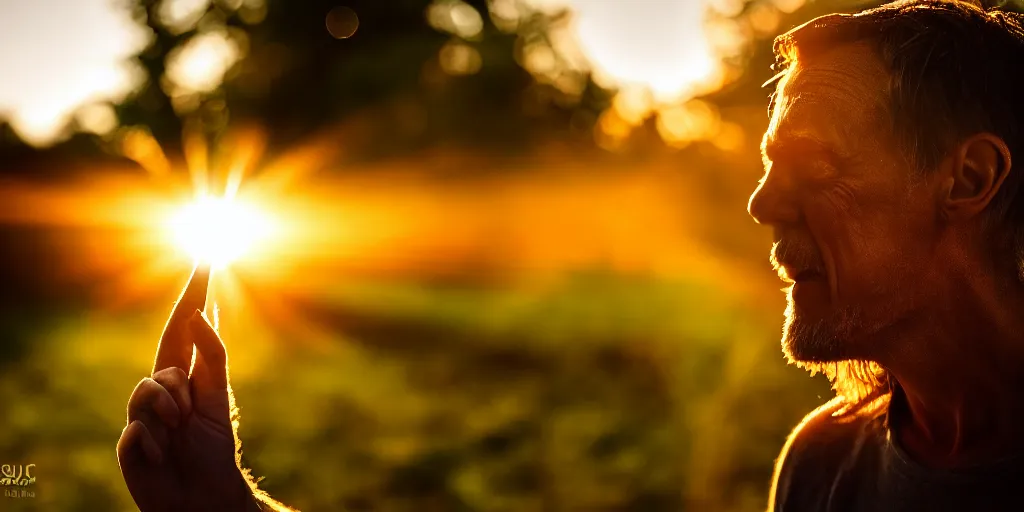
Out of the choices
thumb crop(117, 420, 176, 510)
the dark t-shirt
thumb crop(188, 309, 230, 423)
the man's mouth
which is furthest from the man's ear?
thumb crop(117, 420, 176, 510)

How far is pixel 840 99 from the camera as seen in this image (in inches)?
70.8

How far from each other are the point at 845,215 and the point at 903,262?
0.15 metres

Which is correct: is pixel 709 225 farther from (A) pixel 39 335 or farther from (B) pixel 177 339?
(B) pixel 177 339

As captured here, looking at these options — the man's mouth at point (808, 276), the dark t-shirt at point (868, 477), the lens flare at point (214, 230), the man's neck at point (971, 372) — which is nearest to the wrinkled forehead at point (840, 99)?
Answer: the man's mouth at point (808, 276)

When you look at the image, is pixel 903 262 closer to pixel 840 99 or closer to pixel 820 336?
pixel 820 336

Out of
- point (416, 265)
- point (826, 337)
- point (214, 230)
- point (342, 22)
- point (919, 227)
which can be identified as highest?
point (342, 22)

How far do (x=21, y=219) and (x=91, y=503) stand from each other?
15.1 feet

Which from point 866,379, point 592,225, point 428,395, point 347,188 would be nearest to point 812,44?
point 866,379

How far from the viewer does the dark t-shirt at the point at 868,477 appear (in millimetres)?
1654

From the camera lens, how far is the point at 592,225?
1373cm

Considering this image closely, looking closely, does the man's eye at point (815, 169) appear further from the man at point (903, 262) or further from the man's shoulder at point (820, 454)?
the man's shoulder at point (820, 454)

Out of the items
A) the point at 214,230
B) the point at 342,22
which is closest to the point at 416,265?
the point at 342,22

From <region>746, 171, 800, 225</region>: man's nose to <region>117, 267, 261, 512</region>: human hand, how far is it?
46.3 inches

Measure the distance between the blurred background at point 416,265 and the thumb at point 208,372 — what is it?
7.6 inches
